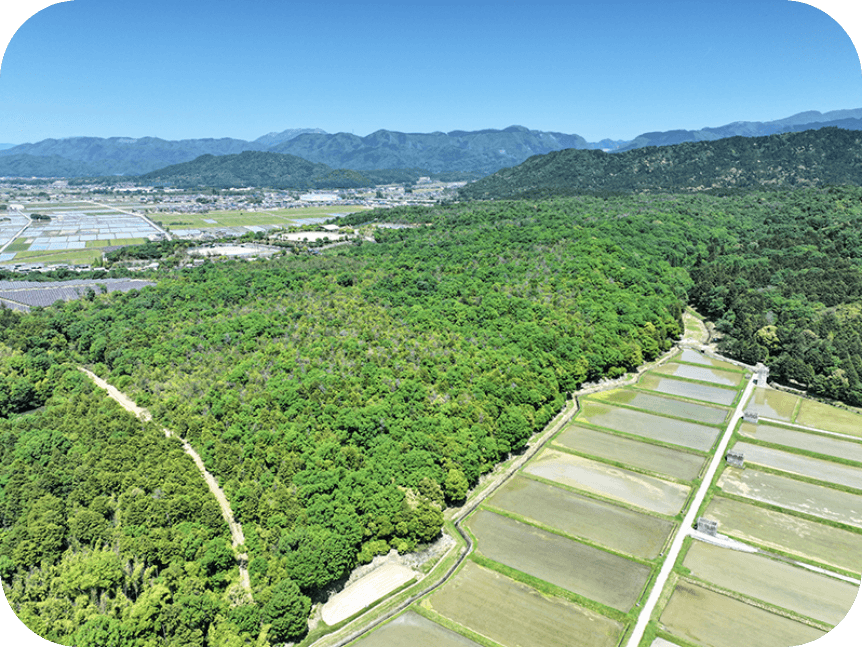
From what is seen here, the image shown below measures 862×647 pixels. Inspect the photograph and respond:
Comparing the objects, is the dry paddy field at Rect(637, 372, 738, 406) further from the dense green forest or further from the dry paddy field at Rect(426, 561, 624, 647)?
the dry paddy field at Rect(426, 561, 624, 647)

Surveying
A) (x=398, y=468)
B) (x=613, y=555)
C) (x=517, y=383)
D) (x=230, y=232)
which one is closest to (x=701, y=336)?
(x=517, y=383)

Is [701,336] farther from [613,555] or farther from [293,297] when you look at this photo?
[293,297]

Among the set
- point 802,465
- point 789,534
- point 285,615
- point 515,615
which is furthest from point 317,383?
point 802,465

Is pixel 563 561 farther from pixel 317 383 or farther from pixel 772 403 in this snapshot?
pixel 772 403

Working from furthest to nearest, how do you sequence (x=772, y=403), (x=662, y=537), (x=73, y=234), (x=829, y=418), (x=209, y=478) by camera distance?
(x=73, y=234), (x=772, y=403), (x=829, y=418), (x=209, y=478), (x=662, y=537)

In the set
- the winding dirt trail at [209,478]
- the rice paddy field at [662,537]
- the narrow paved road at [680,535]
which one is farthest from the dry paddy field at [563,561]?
the winding dirt trail at [209,478]

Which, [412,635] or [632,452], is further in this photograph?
[632,452]

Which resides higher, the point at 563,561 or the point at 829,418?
the point at 829,418
